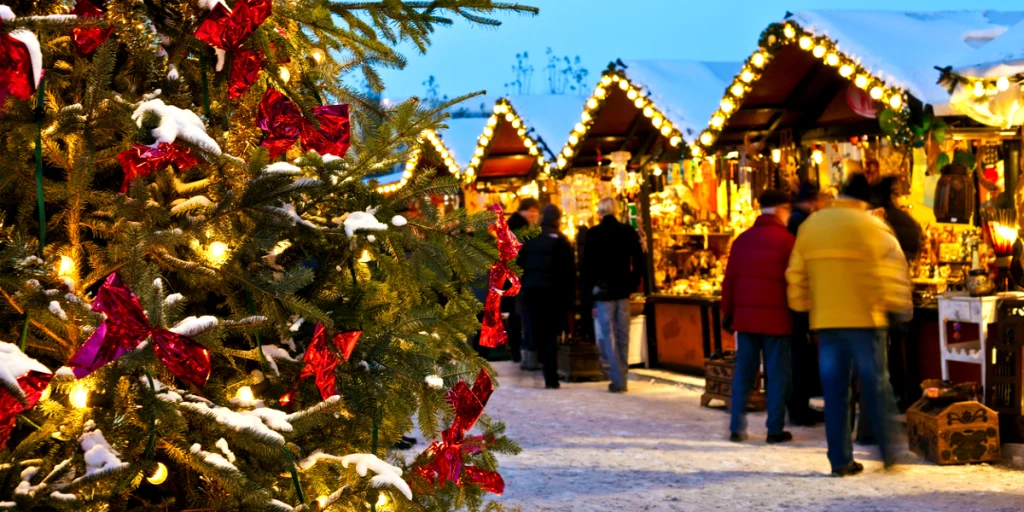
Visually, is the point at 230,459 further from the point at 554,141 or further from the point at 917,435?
the point at 554,141

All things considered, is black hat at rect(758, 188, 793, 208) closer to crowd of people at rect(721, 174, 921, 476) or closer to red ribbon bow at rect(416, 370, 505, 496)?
crowd of people at rect(721, 174, 921, 476)

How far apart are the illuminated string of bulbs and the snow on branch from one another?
7.00m

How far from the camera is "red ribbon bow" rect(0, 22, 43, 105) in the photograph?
2162mm

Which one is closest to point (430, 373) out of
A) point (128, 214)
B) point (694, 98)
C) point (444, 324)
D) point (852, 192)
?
point (444, 324)

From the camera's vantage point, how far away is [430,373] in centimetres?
300

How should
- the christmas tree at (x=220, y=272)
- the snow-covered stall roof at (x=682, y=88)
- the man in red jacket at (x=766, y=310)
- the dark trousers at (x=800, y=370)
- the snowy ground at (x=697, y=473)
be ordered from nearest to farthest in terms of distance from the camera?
the christmas tree at (x=220, y=272) < the snowy ground at (x=697, y=473) < the man in red jacket at (x=766, y=310) < the dark trousers at (x=800, y=370) < the snow-covered stall roof at (x=682, y=88)

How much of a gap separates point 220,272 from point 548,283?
909 cm

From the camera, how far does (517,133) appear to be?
15.8 m

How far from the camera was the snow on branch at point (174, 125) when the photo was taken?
2.51 m

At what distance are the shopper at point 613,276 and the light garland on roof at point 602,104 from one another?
1.17 m

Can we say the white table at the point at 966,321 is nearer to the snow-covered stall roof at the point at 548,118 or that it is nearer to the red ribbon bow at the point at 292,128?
the red ribbon bow at the point at 292,128

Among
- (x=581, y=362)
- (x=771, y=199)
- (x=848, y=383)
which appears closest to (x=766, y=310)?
(x=771, y=199)

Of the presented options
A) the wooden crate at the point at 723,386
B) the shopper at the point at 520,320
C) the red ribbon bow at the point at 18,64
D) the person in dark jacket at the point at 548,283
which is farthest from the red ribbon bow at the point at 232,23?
the shopper at the point at 520,320

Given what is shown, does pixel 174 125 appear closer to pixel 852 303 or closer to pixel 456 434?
pixel 456 434
